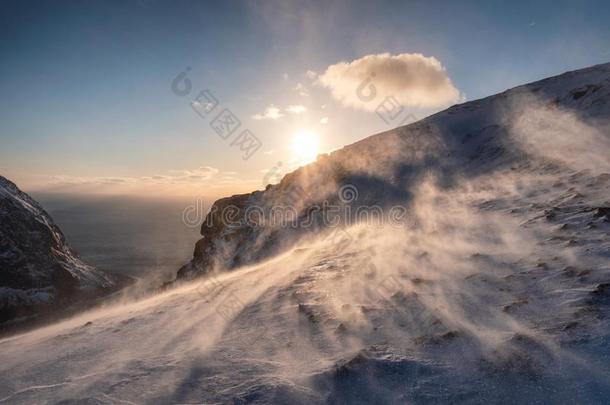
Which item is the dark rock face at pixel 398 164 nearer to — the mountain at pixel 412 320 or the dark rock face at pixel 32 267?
the mountain at pixel 412 320

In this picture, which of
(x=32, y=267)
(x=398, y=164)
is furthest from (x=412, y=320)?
(x=32, y=267)

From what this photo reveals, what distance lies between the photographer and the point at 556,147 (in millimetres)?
21125

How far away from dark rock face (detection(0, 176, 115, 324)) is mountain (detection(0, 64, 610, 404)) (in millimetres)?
63079

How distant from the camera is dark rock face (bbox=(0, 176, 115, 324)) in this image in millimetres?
63875

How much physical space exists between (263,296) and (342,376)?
22.0ft

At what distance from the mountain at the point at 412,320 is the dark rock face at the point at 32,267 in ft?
207

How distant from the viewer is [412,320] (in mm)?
8508

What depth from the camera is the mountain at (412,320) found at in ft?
19.9

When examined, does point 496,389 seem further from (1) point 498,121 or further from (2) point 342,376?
(1) point 498,121

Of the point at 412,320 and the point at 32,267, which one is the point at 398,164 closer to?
the point at 412,320

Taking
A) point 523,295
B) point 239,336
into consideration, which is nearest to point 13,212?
point 239,336
